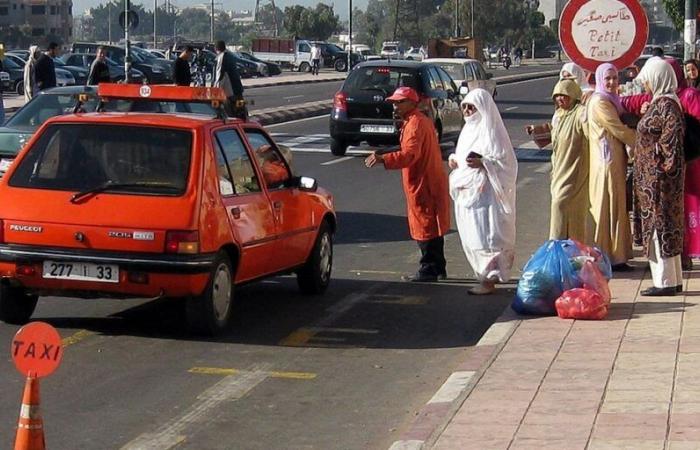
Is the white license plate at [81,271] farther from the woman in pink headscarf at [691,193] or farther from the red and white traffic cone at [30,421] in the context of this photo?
the woman in pink headscarf at [691,193]

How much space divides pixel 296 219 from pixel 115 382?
2.99m

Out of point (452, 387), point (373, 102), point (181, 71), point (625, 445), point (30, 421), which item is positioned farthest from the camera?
point (181, 71)

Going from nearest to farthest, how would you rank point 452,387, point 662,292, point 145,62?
point 452,387 < point 662,292 < point 145,62

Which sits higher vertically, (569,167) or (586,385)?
(569,167)

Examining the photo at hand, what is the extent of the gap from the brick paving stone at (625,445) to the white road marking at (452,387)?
1193mm

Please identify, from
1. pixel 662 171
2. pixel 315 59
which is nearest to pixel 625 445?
pixel 662 171

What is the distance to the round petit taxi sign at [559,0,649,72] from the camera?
11031mm

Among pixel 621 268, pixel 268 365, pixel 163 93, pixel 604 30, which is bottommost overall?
pixel 268 365

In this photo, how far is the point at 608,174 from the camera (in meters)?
12.1

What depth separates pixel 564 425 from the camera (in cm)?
688

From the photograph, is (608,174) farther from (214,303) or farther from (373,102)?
(373,102)

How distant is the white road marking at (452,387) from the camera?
7.59 metres

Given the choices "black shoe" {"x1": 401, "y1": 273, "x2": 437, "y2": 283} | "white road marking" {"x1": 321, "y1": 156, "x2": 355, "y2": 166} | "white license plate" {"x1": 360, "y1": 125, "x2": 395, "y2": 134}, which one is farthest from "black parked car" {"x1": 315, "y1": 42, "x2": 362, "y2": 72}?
"black shoe" {"x1": 401, "y1": 273, "x2": 437, "y2": 283}

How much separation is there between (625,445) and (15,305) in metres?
5.01
